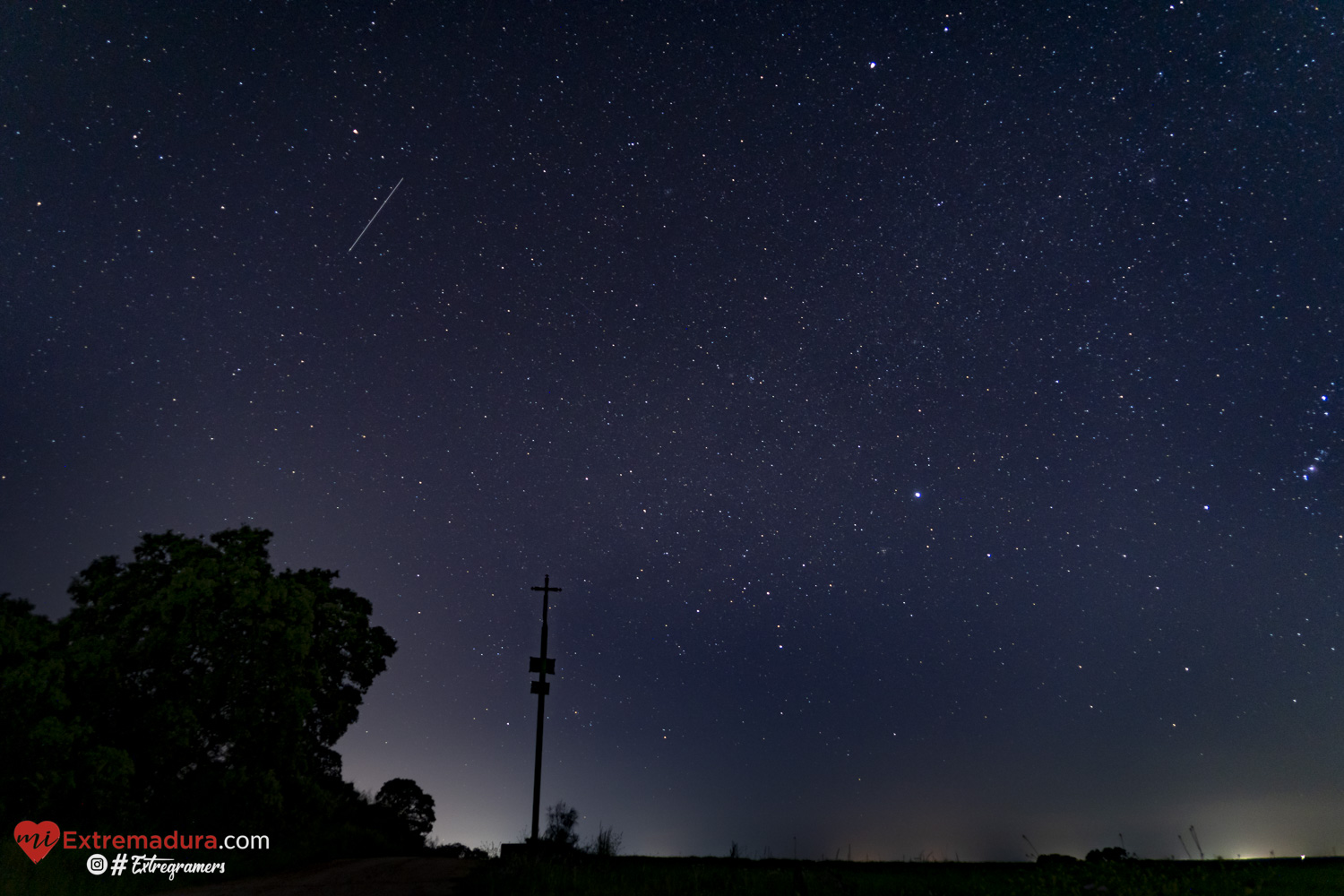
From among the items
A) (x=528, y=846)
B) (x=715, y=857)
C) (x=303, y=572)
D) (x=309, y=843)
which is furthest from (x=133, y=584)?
(x=715, y=857)

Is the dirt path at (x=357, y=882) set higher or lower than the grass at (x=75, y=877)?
lower

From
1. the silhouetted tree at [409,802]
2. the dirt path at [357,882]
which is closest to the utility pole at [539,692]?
the dirt path at [357,882]

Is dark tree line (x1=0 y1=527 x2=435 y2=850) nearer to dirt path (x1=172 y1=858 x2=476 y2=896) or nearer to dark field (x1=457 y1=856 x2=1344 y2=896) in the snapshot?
dirt path (x1=172 y1=858 x2=476 y2=896)

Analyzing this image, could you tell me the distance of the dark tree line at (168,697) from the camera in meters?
16.5

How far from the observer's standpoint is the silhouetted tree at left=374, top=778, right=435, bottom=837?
33438mm

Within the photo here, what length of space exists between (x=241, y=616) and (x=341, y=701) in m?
5.94

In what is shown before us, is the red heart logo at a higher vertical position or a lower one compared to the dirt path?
higher

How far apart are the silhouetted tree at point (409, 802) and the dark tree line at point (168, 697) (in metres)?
13.1

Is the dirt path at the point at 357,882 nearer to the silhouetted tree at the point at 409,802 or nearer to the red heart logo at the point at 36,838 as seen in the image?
the red heart logo at the point at 36,838

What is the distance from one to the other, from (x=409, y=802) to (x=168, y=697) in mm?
17988

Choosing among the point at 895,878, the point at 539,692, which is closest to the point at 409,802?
the point at 539,692

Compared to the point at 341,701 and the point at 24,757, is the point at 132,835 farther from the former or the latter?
the point at 341,701

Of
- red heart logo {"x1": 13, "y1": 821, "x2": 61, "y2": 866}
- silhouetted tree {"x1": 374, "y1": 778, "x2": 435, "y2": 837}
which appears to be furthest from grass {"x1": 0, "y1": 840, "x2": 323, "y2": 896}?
silhouetted tree {"x1": 374, "y1": 778, "x2": 435, "y2": 837}

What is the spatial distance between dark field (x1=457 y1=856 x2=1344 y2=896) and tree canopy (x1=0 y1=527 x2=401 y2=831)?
6.82 metres
